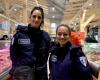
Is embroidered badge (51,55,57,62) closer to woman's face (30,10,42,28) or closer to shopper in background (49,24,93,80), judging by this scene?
shopper in background (49,24,93,80)

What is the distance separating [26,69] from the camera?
294 centimetres

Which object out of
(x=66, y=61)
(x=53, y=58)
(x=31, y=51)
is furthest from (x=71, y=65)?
(x=31, y=51)

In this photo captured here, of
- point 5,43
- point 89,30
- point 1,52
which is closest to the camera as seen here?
point 1,52

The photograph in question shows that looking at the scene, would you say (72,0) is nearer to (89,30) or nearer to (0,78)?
(89,30)

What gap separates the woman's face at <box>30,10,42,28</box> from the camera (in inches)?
120

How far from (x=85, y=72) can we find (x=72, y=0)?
1185cm

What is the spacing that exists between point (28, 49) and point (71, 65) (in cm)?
61

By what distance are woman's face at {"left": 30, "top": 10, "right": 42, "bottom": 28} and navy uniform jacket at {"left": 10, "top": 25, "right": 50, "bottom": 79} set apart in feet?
0.27

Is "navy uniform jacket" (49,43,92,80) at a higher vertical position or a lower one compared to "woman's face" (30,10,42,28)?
lower

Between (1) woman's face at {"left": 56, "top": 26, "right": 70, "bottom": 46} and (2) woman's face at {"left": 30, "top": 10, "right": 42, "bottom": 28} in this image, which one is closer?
(1) woman's face at {"left": 56, "top": 26, "right": 70, "bottom": 46}

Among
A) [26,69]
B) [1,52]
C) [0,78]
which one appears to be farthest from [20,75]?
[1,52]

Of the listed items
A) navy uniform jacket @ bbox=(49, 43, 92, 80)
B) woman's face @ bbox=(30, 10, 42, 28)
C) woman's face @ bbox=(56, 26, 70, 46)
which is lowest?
navy uniform jacket @ bbox=(49, 43, 92, 80)

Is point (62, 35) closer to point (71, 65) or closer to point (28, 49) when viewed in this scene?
point (71, 65)

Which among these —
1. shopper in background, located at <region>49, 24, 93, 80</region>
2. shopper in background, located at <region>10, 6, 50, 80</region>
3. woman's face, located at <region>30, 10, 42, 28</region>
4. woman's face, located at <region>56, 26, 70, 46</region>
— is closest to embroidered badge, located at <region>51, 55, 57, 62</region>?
shopper in background, located at <region>49, 24, 93, 80</region>
